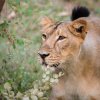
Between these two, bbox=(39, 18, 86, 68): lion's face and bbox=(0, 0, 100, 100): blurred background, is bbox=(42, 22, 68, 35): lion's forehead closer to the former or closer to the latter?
bbox=(39, 18, 86, 68): lion's face

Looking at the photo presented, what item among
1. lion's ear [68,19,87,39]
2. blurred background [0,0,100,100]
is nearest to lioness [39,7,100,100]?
lion's ear [68,19,87,39]

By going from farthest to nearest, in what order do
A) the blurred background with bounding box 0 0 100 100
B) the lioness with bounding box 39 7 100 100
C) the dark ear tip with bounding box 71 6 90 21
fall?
the blurred background with bounding box 0 0 100 100 → the dark ear tip with bounding box 71 6 90 21 → the lioness with bounding box 39 7 100 100

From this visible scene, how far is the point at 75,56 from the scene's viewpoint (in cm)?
575

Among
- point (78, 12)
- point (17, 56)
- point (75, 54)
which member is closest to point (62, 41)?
point (75, 54)

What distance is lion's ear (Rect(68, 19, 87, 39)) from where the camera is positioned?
568cm

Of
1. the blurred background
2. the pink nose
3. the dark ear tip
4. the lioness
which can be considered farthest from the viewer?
the blurred background

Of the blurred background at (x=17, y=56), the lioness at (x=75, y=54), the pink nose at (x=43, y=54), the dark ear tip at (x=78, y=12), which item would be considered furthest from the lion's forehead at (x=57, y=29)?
the blurred background at (x=17, y=56)

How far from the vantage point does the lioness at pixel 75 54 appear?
5.59 meters

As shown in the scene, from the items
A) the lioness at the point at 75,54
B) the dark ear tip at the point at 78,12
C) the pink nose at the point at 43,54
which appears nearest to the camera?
the pink nose at the point at 43,54

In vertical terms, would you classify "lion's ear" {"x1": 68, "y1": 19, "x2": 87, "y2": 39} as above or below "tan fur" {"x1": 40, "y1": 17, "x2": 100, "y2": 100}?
above

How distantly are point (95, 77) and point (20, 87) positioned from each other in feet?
3.10

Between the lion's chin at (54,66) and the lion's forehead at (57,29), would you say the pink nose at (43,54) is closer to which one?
the lion's chin at (54,66)

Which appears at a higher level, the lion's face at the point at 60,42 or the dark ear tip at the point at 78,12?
the dark ear tip at the point at 78,12

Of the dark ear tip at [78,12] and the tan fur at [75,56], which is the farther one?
the dark ear tip at [78,12]
